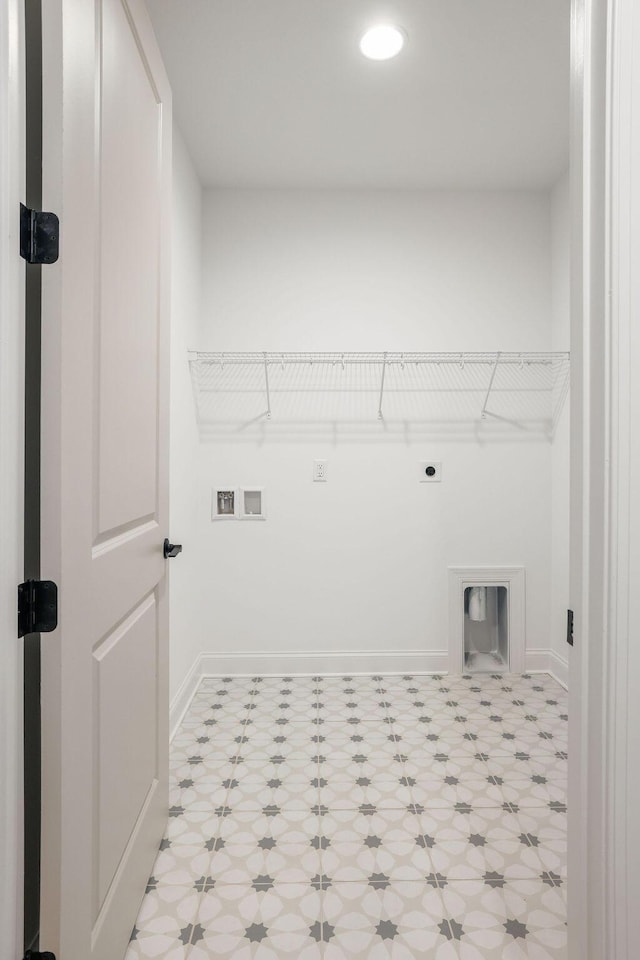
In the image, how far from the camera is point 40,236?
0.88 m

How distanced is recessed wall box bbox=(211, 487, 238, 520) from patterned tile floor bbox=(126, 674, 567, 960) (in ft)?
A: 3.08

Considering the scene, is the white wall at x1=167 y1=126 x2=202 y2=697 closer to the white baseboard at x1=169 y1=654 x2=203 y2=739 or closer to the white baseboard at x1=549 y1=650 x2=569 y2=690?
the white baseboard at x1=169 y1=654 x2=203 y2=739

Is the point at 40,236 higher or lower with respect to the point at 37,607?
higher

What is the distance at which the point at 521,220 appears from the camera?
118 inches

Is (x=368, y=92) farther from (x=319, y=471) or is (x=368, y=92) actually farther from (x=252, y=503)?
(x=252, y=503)

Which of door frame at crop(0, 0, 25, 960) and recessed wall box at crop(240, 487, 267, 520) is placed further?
Answer: recessed wall box at crop(240, 487, 267, 520)

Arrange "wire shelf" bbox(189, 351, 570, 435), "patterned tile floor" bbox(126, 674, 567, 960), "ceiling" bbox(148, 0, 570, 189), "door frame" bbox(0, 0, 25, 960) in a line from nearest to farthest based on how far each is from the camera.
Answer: "door frame" bbox(0, 0, 25, 960) < "patterned tile floor" bbox(126, 674, 567, 960) < "ceiling" bbox(148, 0, 570, 189) < "wire shelf" bbox(189, 351, 570, 435)

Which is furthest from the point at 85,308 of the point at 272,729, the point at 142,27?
the point at 272,729

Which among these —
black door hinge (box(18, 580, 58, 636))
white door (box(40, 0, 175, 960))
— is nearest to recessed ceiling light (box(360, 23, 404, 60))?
white door (box(40, 0, 175, 960))

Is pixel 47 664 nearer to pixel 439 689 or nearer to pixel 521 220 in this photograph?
pixel 439 689

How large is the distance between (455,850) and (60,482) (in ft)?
5.23

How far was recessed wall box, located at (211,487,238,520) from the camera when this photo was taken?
9.75ft

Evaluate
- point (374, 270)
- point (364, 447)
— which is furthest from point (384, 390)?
point (374, 270)

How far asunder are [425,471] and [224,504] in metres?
1.14
